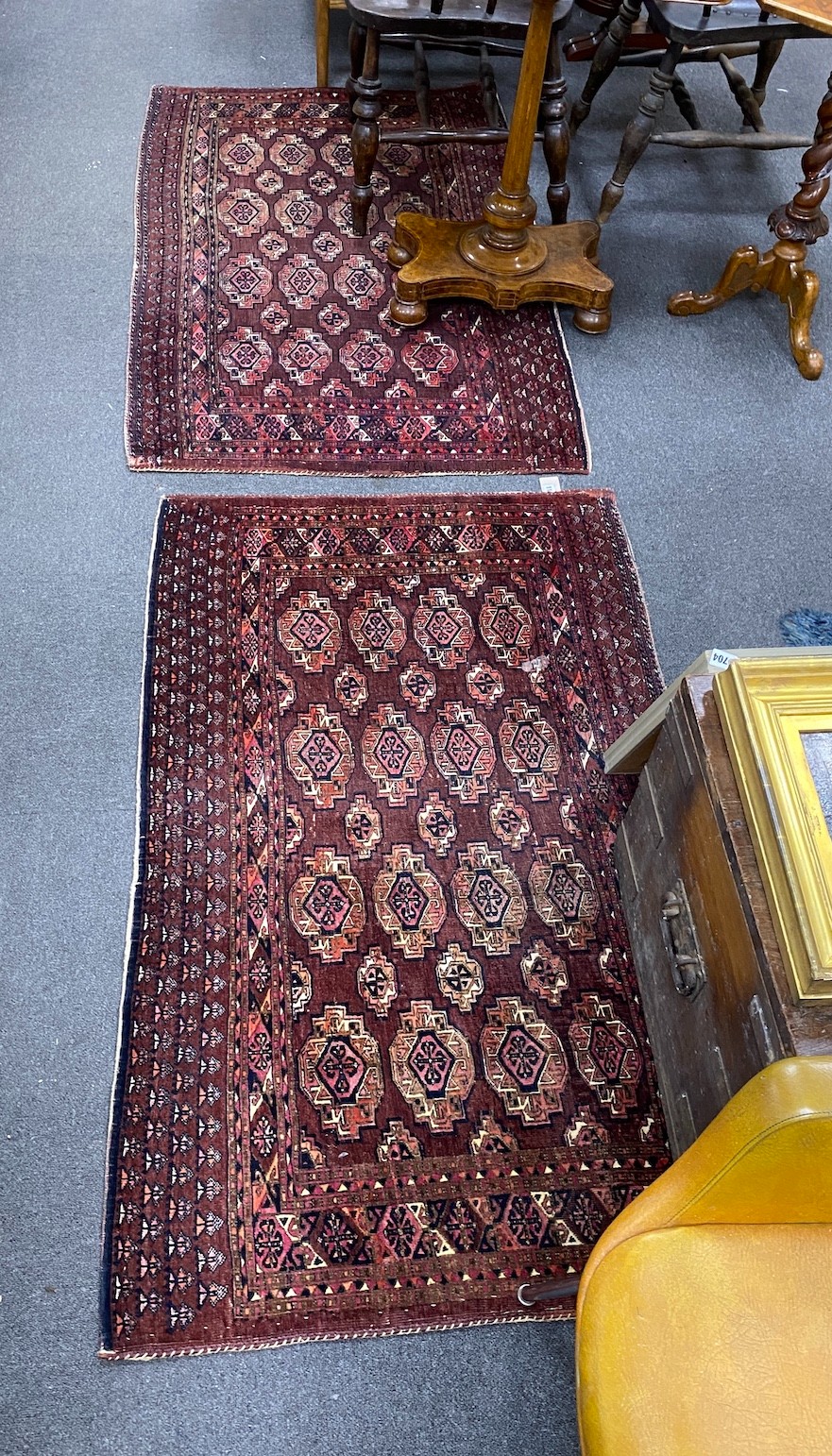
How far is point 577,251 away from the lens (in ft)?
8.96

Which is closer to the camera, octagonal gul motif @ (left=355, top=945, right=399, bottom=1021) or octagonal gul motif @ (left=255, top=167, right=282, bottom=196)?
octagonal gul motif @ (left=355, top=945, right=399, bottom=1021)

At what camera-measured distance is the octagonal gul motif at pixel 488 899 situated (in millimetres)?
1913

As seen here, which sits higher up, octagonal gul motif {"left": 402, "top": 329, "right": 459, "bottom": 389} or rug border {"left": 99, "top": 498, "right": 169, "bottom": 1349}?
octagonal gul motif {"left": 402, "top": 329, "right": 459, "bottom": 389}

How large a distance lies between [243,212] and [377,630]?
142 cm

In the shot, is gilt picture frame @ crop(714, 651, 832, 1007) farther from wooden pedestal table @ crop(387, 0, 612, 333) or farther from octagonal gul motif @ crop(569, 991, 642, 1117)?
wooden pedestal table @ crop(387, 0, 612, 333)

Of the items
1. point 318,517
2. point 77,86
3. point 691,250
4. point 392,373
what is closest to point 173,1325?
point 318,517

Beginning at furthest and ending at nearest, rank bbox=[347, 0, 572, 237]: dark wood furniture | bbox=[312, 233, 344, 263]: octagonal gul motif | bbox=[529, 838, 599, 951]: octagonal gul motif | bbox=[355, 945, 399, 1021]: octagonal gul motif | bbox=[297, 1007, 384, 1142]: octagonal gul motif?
bbox=[312, 233, 344, 263]: octagonal gul motif < bbox=[347, 0, 572, 237]: dark wood furniture < bbox=[529, 838, 599, 951]: octagonal gul motif < bbox=[355, 945, 399, 1021]: octagonal gul motif < bbox=[297, 1007, 384, 1142]: octagonal gul motif

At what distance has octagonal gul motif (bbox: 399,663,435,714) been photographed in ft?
7.09

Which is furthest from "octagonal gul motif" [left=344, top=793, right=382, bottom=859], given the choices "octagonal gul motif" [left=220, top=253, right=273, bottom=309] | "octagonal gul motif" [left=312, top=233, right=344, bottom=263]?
"octagonal gul motif" [left=312, top=233, right=344, bottom=263]

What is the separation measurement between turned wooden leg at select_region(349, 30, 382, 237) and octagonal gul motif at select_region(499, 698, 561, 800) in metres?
1.44

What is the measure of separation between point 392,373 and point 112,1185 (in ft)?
6.19

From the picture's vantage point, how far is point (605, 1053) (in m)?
1.82

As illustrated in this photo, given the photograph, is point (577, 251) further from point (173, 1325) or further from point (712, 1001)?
point (173, 1325)

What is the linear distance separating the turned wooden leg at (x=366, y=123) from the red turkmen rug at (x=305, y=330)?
15 cm
